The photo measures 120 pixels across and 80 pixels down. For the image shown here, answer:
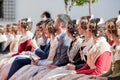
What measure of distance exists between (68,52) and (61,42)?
10.1 inches

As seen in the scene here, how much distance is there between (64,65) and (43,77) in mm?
409

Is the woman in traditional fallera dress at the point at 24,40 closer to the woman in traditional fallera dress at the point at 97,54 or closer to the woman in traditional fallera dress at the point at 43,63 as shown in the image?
the woman in traditional fallera dress at the point at 43,63

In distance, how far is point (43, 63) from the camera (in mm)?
6164

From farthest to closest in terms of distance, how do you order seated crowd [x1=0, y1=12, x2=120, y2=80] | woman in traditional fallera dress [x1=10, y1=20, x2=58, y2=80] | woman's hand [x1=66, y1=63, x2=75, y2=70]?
woman in traditional fallera dress [x1=10, y1=20, x2=58, y2=80] → woman's hand [x1=66, y1=63, x2=75, y2=70] → seated crowd [x1=0, y1=12, x2=120, y2=80]

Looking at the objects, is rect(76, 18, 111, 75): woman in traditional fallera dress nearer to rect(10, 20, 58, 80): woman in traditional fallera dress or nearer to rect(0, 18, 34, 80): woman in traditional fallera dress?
rect(10, 20, 58, 80): woman in traditional fallera dress

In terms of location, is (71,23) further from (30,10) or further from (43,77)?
(30,10)

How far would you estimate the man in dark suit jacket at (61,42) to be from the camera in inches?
224

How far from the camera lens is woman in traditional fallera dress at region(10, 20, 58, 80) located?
599 centimetres

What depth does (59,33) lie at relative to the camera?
235 inches

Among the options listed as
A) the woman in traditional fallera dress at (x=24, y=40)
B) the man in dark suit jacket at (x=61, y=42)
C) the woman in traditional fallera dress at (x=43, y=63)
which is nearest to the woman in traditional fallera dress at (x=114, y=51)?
the man in dark suit jacket at (x=61, y=42)

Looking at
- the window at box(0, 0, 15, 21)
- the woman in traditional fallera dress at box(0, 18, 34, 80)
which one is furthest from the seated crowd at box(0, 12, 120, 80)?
the window at box(0, 0, 15, 21)

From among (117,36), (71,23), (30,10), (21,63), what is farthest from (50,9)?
(117,36)

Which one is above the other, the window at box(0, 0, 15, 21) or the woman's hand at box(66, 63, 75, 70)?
the window at box(0, 0, 15, 21)

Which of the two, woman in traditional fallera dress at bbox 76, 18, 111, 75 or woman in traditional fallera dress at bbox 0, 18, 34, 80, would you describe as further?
woman in traditional fallera dress at bbox 0, 18, 34, 80
